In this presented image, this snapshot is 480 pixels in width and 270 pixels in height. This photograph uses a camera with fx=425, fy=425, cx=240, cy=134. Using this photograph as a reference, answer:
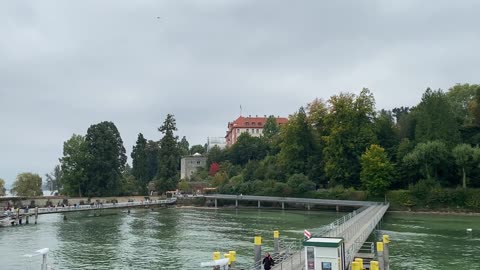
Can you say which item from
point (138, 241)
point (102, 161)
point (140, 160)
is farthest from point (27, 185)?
point (138, 241)

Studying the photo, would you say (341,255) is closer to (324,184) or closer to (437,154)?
(437,154)

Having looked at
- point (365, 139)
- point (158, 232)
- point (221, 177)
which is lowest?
point (158, 232)

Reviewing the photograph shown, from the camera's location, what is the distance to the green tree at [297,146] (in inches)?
3297

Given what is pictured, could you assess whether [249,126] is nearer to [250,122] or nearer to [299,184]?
[250,122]

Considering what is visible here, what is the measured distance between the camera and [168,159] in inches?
3661

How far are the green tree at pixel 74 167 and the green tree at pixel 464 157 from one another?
222ft

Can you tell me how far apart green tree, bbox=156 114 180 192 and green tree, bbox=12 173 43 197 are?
27.3 m

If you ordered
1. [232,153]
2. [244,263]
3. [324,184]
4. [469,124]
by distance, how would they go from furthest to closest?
[232,153] → [324,184] → [469,124] → [244,263]

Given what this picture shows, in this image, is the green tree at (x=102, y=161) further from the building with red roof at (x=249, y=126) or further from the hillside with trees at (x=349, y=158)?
the building with red roof at (x=249, y=126)

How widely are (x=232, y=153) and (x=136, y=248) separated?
7613 centimetres

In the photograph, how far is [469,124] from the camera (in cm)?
7175

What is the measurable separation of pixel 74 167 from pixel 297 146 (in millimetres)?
45761

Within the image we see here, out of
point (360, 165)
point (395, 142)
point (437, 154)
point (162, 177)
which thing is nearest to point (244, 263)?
point (437, 154)

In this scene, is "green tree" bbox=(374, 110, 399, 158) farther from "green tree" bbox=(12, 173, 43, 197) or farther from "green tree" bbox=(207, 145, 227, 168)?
"green tree" bbox=(12, 173, 43, 197)
